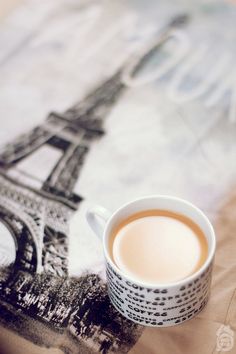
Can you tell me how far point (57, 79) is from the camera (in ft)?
2.10

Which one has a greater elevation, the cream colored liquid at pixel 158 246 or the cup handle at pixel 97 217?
the cup handle at pixel 97 217

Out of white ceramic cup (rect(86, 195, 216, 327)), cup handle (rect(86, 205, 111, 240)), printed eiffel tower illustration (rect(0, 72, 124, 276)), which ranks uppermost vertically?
printed eiffel tower illustration (rect(0, 72, 124, 276))

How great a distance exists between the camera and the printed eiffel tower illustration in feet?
1.56

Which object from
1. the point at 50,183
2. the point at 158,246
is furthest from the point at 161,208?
the point at 50,183

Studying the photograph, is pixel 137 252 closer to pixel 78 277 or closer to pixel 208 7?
pixel 78 277

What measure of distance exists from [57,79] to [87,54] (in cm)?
6

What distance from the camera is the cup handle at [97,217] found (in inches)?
16.9

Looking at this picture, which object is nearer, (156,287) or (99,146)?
(156,287)

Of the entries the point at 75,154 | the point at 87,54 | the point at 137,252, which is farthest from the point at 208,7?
the point at 137,252

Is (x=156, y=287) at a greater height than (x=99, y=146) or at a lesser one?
lesser

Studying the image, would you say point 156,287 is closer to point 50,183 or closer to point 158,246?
point 158,246

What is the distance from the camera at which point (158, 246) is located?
0.41m

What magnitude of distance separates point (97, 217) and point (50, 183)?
107 millimetres

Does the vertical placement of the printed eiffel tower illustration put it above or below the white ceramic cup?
above
